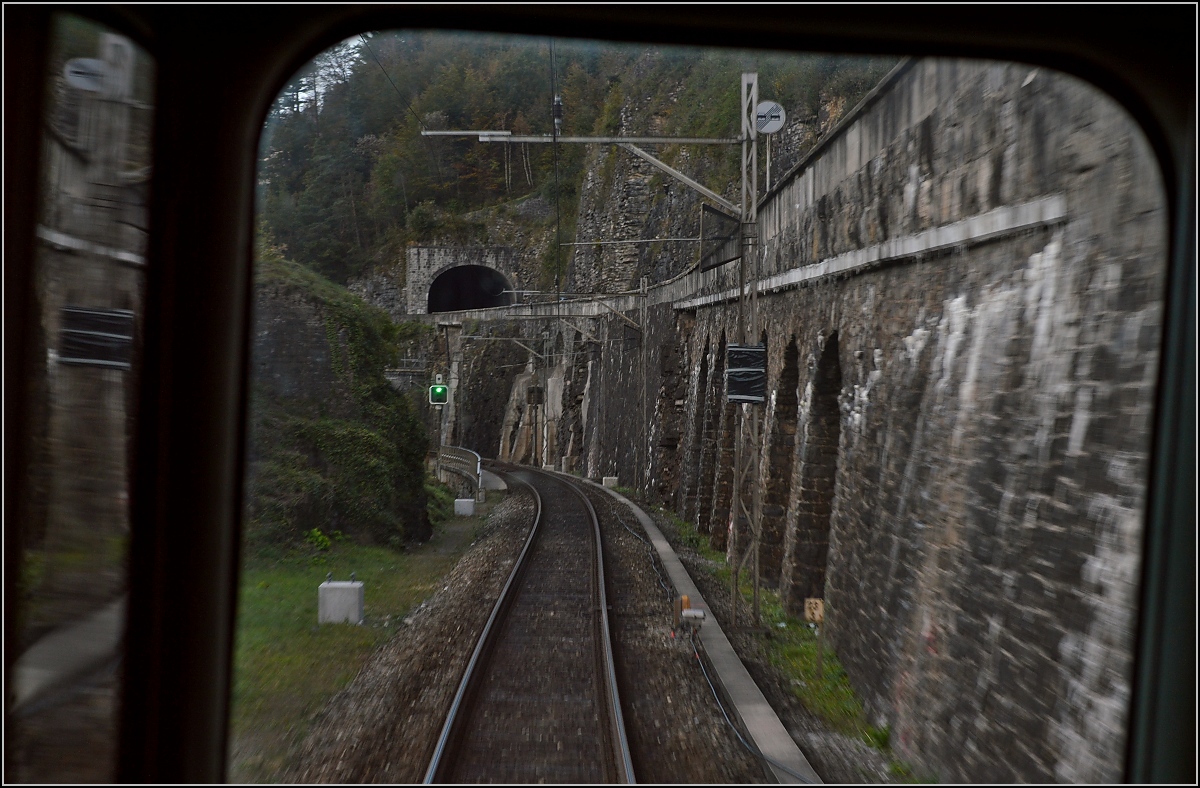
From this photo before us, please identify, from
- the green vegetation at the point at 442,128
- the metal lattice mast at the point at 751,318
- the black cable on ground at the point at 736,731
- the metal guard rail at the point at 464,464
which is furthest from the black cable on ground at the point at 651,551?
the green vegetation at the point at 442,128

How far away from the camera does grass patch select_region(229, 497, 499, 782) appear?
7152mm

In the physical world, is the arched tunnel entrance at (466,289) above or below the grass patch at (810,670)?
above

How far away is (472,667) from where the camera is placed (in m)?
9.26

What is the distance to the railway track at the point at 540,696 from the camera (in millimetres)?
6891

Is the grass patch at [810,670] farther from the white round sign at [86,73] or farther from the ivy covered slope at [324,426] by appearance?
the ivy covered slope at [324,426]

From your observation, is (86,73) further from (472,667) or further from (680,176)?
(680,176)

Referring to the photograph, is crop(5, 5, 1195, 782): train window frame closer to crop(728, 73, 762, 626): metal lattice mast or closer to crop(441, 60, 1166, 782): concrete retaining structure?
crop(441, 60, 1166, 782): concrete retaining structure

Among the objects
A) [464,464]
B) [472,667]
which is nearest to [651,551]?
[472,667]

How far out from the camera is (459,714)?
25.8ft

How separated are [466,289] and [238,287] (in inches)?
2770

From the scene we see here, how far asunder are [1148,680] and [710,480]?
18089 mm

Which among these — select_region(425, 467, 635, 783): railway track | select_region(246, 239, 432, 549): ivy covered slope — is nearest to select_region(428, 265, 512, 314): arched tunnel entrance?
select_region(246, 239, 432, 549): ivy covered slope

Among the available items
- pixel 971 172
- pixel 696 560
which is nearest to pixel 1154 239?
pixel 971 172

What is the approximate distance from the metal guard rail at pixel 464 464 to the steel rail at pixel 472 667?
11331mm
